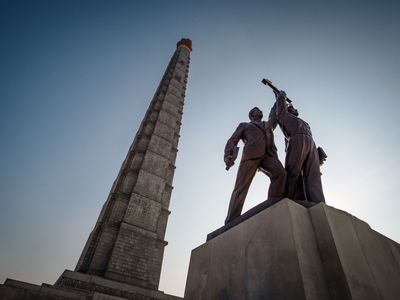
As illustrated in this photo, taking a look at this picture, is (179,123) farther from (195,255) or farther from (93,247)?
(195,255)

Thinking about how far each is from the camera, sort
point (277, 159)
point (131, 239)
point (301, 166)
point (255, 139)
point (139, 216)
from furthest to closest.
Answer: point (139, 216) → point (131, 239) → point (255, 139) → point (277, 159) → point (301, 166)

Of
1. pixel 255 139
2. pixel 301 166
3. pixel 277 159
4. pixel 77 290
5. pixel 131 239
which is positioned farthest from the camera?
pixel 131 239

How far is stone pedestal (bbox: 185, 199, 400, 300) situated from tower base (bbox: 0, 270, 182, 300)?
4.91 meters

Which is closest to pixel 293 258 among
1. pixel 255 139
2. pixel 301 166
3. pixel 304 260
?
pixel 304 260

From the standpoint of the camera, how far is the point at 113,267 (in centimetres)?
823

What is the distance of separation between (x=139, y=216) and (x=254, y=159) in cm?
863

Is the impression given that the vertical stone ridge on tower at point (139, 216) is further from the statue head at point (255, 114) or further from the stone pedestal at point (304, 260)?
the stone pedestal at point (304, 260)

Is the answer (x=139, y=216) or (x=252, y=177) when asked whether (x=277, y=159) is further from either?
(x=139, y=216)

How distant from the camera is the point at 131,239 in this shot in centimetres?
930

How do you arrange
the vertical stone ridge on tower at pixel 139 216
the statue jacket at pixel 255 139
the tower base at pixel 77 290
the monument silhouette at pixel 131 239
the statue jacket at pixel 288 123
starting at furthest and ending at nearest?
the vertical stone ridge on tower at pixel 139 216
the monument silhouette at pixel 131 239
the tower base at pixel 77 290
the statue jacket at pixel 255 139
the statue jacket at pixel 288 123

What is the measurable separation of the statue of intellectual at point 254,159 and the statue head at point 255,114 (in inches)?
8.0

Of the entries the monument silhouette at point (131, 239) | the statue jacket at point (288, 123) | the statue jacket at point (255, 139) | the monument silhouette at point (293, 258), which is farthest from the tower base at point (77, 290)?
the statue jacket at point (288, 123)

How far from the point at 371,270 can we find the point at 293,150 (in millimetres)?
1352

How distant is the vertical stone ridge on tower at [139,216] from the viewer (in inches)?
337
